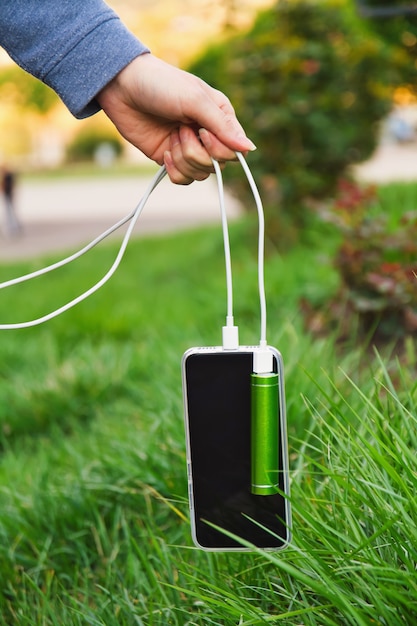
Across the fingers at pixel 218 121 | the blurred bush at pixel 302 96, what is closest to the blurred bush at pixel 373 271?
the fingers at pixel 218 121

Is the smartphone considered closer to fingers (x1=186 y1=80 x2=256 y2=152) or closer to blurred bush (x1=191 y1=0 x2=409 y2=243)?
fingers (x1=186 y1=80 x2=256 y2=152)

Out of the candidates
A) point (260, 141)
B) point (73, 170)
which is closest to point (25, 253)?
point (260, 141)

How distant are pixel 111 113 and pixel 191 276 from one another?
183 inches

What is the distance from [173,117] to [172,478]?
0.96 m

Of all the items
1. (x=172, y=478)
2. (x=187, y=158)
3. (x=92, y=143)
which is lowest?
(x=172, y=478)

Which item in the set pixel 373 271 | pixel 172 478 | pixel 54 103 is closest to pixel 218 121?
pixel 172 478

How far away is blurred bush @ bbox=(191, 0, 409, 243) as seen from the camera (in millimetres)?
5828

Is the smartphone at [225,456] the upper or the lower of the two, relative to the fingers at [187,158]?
lower

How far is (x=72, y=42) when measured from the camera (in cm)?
146

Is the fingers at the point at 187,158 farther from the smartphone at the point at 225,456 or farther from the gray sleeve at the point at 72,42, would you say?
the smartphone at the point at 225,456

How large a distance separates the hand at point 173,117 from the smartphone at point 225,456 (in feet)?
1.13

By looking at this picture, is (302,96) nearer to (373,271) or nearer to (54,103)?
(373,271)

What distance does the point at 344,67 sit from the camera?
5.98 m

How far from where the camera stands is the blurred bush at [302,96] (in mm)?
5828
